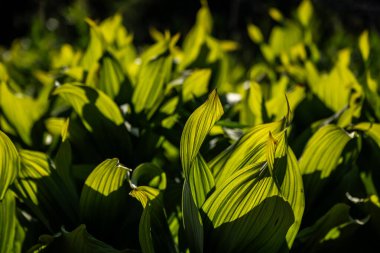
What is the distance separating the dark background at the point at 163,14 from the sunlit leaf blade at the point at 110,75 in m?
3.24

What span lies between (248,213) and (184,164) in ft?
0.55

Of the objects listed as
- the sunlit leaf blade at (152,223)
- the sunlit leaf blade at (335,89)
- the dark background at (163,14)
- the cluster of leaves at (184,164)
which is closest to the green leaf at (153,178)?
the cluster of leaves at (184,164)

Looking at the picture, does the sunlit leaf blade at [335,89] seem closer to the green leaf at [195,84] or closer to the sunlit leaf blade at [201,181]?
the green leaf at [195,84]

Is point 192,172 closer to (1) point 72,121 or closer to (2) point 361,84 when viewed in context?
(1) point 72,121

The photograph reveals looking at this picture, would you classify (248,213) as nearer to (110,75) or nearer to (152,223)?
(152,223)

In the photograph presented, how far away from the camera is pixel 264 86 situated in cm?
227

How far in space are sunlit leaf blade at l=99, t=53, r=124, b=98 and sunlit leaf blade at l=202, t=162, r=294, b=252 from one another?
0.72 m

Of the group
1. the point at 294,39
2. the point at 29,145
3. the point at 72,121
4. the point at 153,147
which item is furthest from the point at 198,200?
the point at 294,39

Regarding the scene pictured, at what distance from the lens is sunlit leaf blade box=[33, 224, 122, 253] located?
1216mm

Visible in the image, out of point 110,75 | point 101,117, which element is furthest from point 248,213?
point 110,75

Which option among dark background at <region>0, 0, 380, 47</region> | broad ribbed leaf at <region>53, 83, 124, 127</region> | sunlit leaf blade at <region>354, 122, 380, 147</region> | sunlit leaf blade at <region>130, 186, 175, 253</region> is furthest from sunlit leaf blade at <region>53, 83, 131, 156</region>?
dark background at <region>0, 0, 380, 47</region>

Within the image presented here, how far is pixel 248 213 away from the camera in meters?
1.16

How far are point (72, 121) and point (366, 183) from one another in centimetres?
87

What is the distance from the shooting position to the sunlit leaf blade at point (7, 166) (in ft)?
4.06
